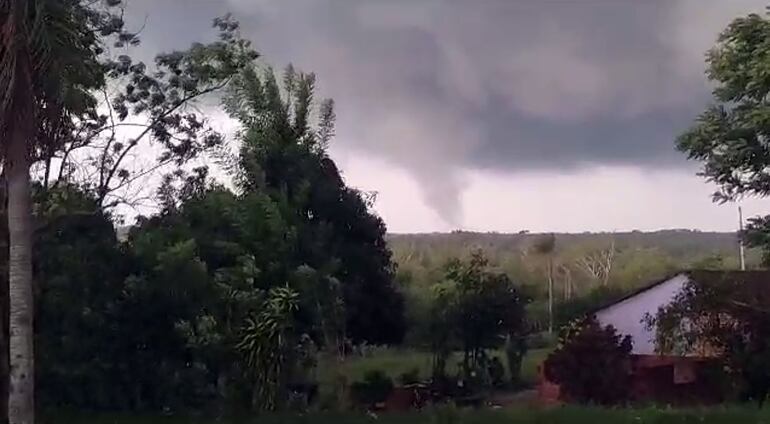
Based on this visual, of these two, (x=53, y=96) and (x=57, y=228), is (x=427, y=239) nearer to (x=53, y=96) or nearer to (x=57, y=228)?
(x=57, y=228)

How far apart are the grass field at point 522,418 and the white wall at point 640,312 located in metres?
7.00

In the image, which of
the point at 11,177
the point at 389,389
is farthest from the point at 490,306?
the point at 11,177

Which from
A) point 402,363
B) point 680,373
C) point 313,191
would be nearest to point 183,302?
point 313,191

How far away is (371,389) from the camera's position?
2402cm

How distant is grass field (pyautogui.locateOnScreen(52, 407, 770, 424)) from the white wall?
700cm

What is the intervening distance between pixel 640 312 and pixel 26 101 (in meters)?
18.2

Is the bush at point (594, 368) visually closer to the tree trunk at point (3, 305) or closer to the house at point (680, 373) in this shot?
the house at point (680, 373)

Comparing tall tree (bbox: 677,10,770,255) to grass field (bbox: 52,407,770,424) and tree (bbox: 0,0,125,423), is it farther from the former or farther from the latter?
tree (bbox: 0,0,125,423)

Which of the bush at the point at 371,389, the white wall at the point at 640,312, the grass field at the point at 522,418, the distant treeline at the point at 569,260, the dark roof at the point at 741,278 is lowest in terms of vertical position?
the grass field at the point at 522,418

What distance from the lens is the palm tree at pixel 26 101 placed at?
14.3 metres

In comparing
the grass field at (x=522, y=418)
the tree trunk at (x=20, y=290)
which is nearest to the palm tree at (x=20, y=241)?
the tree trunk at (x=20, y=290)

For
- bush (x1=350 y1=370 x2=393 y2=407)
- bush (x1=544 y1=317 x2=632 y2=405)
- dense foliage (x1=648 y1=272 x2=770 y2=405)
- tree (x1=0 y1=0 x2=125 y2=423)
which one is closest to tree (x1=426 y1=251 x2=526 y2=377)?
bush (x1=350 y1=370 x2=393 y2=407)

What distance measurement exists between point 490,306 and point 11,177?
13474 mm

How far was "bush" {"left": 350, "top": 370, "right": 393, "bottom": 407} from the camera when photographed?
76.2 feet
